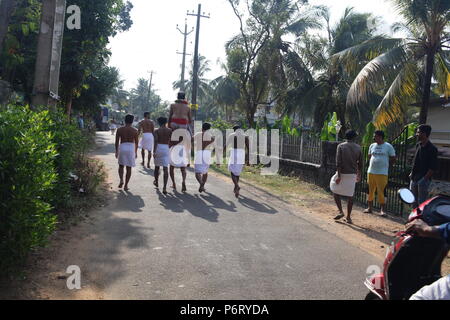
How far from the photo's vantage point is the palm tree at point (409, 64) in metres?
11.3

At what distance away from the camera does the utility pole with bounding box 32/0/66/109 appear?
668 cm

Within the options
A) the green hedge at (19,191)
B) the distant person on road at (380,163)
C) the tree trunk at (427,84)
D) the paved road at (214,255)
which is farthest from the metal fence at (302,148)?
the green hedge at (19,191)

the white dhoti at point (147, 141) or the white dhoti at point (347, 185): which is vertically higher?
the white dhoti at point (147, 141)

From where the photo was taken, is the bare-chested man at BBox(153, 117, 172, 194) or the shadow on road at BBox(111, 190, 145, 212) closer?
the shadow on road at BBox(111, 190, 145, 212)

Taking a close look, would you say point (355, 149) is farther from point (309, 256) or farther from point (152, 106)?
point (152, 106)

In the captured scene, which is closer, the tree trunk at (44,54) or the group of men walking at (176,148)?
the tree trunk at (44,54)

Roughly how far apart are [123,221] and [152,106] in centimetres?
8908

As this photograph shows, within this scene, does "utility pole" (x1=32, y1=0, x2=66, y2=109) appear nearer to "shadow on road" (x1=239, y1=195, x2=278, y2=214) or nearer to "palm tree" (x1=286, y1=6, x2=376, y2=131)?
"shadow on road" (x1=239, y1=195, x2=278, y2=214)

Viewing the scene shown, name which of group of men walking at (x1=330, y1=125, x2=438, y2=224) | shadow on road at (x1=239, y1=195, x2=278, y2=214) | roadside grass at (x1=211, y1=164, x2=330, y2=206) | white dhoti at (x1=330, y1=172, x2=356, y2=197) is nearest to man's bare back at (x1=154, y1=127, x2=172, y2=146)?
shadow on road at (x1=239, y1=195, x2=278, y2=214)

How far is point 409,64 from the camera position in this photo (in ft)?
39.1

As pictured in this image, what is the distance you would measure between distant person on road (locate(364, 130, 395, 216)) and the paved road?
200 centimetres

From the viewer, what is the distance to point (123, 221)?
6293 millimetres

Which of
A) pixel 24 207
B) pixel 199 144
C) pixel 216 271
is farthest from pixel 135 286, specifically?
pixel 199 144

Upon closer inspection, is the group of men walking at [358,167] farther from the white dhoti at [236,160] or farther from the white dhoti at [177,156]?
the white dhoti at [177,156]
